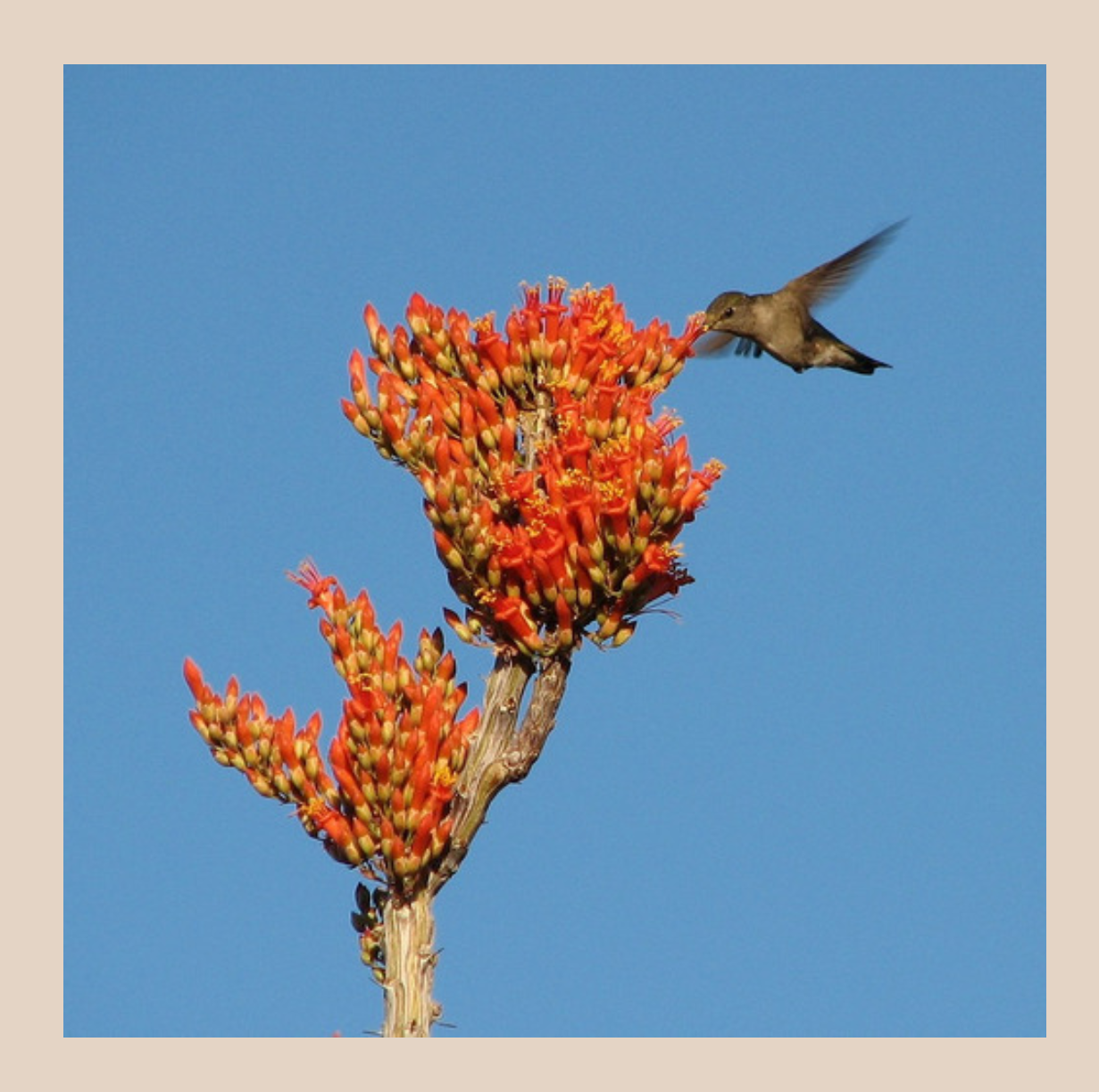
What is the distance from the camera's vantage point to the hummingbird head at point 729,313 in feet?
29.6

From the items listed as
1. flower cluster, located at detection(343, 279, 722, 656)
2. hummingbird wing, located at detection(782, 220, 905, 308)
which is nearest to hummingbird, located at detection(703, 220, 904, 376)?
A: hummingbird wing, located at detection(782, 220, 905, 308)

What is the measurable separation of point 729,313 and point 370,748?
12.2ft

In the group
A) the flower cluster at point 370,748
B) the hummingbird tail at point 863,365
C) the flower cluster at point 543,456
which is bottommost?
the flower cluster at point 370,748

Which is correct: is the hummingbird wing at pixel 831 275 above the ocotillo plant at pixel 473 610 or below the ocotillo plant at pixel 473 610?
above

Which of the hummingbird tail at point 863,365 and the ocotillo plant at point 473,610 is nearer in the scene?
the ocotillo plant at point 473,610

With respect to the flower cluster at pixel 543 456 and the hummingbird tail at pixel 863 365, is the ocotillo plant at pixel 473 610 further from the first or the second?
the hummingbird tail at pixel 863 365

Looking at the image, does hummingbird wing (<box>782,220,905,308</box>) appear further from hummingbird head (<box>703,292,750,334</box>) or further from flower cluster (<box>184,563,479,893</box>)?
flower cluster (<box>184,563,479,893</box>)

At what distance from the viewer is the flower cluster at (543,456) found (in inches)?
259

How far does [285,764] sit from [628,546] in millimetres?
1660

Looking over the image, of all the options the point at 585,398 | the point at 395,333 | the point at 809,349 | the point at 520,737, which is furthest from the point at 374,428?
the point at 809,349

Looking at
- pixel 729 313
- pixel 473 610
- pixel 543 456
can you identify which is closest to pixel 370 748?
pixel 473 610

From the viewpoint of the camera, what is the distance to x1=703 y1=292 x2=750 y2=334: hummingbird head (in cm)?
902

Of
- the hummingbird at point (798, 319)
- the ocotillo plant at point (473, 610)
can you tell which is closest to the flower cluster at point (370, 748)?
the ocotillo plant at point (473, 610)

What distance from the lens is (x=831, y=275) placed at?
938 centimetres
